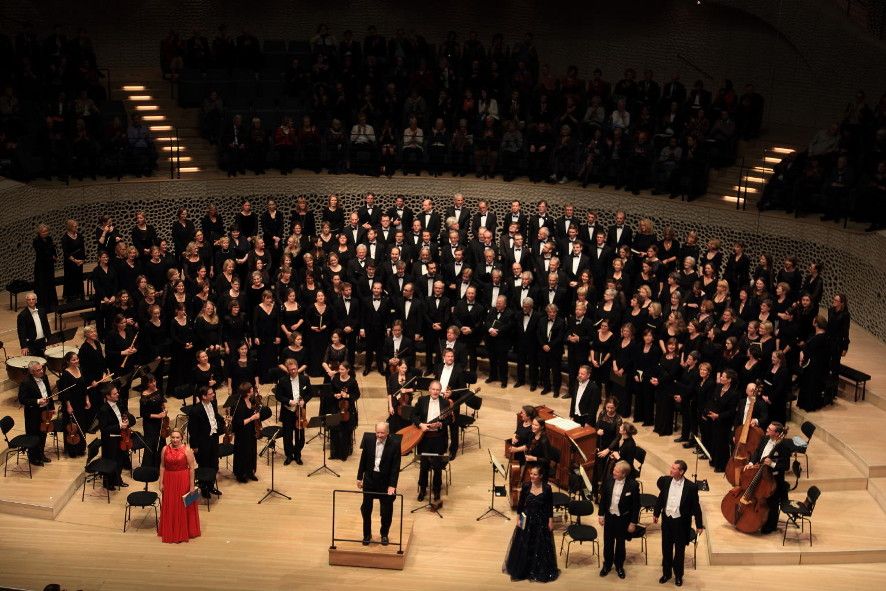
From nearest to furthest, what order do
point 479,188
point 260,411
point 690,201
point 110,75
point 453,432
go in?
point 260,411
point 453,432
point 690,201
point 479,188
point 110,75

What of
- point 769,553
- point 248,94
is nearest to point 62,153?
point 248,94

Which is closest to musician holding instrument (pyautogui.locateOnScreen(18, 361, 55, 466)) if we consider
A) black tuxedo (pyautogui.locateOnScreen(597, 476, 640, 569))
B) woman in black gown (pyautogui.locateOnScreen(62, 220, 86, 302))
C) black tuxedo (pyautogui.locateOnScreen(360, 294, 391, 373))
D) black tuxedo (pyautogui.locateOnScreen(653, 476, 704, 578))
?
woman in black gown (pyautogui.locateOnScreen(62, 220, 86, 302))

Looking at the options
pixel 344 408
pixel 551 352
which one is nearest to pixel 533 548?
pixel 344 408

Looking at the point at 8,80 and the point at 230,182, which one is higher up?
the point at 8,80

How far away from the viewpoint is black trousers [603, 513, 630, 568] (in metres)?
10.2

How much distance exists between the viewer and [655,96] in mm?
18219

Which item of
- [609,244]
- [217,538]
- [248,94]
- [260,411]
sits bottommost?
[217,538]

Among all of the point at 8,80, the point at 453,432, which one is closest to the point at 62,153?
the point at 8,80

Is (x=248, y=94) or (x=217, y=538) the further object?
(x=248, y=94)

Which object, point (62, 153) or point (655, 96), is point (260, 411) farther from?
point (655, 96)

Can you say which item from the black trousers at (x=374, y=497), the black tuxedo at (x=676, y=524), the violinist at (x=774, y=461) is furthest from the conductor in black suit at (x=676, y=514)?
the black trousers at (x=374, y=497)

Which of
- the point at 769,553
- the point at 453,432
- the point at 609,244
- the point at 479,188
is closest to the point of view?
the point at 769,553

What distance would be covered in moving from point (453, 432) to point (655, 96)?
8019 millimetres

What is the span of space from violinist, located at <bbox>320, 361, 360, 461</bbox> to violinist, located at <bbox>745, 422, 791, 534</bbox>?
420cm
